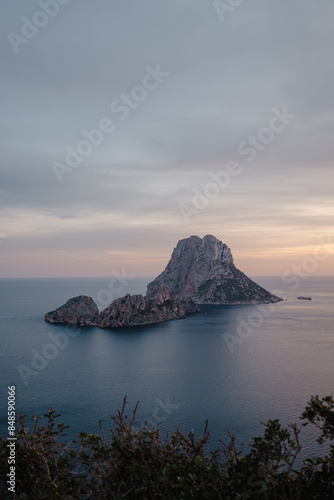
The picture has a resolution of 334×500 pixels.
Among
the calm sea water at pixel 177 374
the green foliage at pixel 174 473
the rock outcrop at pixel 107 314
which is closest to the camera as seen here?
the green foliage at pixel 174 473

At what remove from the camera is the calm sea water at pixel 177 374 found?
59500 mm

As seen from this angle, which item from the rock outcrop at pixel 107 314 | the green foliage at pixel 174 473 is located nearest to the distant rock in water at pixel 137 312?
the rock outcrop at pixel 107 314

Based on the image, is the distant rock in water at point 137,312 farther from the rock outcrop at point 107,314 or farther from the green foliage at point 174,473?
the green foliage at point 174,473

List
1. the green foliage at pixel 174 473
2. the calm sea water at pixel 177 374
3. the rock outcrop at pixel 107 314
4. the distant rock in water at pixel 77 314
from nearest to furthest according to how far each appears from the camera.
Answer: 1. the green foliage at pixel 174 473
2. the calm sea water at pixel 177 374
3. the rock outcrop at pixel 107 314
4. the distant rock in water at pixel 77 314

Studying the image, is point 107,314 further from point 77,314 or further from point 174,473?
point 174,473

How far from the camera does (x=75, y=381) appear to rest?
265 ft

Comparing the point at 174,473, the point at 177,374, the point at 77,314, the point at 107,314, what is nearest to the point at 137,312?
the point at 107,314

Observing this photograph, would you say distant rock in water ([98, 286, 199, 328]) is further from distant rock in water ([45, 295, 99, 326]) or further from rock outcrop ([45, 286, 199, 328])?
distant rock in water ([45, 295, 99, 326])

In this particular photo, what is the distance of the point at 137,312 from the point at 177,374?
89.6m

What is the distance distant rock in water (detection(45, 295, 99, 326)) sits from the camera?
16538 centimetres

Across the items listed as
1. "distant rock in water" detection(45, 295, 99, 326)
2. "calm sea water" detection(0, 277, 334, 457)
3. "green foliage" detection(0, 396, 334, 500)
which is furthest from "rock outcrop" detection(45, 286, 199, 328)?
"green foliage" detection(0, 396, 334, 500)

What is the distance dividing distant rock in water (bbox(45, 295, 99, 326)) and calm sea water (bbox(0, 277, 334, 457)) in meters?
9.84

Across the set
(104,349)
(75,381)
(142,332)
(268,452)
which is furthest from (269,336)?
(268,452)

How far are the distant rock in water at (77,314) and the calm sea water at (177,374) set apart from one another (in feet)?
32.3
